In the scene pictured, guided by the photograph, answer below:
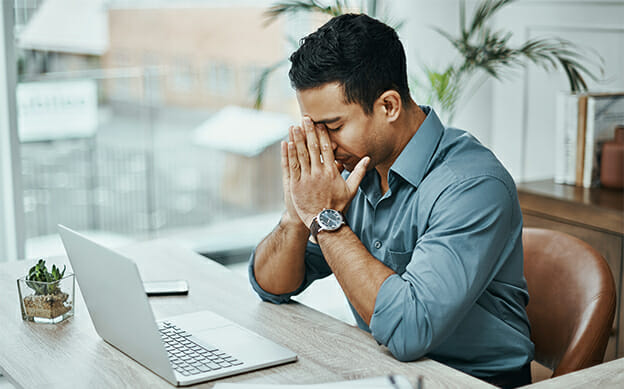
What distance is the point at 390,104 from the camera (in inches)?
63.1

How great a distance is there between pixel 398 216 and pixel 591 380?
53 centimetres

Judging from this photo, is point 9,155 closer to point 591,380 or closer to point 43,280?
point 43,280

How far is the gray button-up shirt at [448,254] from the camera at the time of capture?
1.37 m

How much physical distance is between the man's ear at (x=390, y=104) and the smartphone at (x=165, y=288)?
0.62 m

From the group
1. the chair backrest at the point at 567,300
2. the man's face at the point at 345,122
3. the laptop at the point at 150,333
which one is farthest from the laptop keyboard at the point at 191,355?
the chair backrest at the point at 567,300

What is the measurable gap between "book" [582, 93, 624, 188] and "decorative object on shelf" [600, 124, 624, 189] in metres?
0.02

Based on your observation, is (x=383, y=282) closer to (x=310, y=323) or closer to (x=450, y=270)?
→ (x=450, y=270)

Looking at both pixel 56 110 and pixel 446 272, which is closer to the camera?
pixel 446 272

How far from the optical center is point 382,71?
158cm

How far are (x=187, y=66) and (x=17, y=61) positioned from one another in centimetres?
82

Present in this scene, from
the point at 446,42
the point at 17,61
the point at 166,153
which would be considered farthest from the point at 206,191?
the point at 446,42

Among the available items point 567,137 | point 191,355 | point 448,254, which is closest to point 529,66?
point 567,137

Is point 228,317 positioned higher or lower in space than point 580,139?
lower

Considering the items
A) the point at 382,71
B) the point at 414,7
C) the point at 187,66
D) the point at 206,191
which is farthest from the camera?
the point at 206,191
